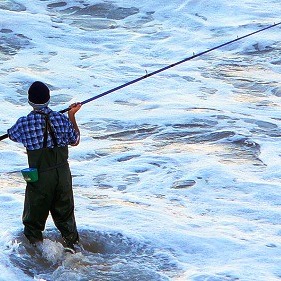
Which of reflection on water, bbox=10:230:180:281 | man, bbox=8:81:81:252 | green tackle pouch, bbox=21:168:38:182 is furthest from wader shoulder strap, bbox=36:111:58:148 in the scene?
reflection on water, bbox=10:230:180:281

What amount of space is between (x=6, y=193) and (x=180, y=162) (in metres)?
1.94

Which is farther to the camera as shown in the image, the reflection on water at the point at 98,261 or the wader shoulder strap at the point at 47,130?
the reflection on water at the point at 98,261

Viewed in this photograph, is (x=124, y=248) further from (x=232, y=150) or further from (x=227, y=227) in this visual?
(x=232, y=150)

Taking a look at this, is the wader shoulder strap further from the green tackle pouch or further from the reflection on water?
the reflection on water

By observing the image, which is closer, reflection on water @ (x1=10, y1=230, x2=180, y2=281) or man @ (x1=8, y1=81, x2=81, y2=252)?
man @ (x1=8, y1=81, x2=81, y2=252)

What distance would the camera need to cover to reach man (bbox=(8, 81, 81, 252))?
5238 millimetres

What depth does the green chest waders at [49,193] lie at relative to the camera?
207 inches

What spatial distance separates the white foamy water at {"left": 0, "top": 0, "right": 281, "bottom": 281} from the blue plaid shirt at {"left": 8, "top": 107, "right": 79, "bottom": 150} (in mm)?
814

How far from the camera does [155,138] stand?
8984 mm

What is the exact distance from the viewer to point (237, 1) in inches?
650

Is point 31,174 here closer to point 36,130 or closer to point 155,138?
point 36,130

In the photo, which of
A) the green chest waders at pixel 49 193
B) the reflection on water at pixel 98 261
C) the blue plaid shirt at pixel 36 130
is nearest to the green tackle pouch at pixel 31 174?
the green chest waders at pixel 49 193

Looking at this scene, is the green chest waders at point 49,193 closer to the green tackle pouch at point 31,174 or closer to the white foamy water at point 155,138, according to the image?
the green tackle pouch at point 31,174

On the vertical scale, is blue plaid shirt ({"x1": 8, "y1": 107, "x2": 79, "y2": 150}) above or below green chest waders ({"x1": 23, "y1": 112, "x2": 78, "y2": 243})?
above
